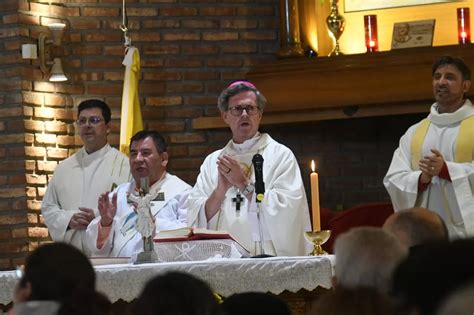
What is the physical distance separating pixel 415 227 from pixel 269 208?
9.38ft

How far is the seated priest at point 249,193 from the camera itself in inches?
256

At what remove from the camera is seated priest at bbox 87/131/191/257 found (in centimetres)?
690

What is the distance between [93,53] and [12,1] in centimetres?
76

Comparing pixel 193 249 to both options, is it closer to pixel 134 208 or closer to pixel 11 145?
pixel 134 208

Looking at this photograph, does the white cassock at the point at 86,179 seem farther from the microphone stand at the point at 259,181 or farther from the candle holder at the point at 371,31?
the microphone stand at the point at 259,181

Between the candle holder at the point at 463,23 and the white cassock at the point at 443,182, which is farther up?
the candle holder at the point at 463,23

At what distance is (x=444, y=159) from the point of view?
725 cm

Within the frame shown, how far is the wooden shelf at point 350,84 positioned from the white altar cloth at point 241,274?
3.18 m

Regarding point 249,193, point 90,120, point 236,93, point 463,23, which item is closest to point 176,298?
point 249,193

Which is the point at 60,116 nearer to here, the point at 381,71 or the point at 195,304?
the point at 381,71

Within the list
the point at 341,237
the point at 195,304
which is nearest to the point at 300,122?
the point at 341,237

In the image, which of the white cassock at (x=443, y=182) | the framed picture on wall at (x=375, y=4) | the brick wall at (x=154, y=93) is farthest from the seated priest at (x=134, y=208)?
the framed picture on wall at (x=375, y=4)

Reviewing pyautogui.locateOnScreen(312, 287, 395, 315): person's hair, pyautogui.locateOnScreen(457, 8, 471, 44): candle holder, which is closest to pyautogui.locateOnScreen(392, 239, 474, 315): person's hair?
pyautogui.locateOnScreen(312, 287, 395, 315): person's hair

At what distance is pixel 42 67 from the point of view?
904 cm
